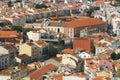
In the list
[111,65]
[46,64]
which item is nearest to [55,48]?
[46,64]

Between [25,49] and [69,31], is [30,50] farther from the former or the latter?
[69,31]

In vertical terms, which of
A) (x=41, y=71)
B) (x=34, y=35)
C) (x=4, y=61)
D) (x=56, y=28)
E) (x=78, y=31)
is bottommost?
(x=78, y=31)

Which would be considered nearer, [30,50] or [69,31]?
[30,50]

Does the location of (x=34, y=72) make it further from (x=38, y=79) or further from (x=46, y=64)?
(x=46, y=64)

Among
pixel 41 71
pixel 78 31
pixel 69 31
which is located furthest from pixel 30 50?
pixel 78 31

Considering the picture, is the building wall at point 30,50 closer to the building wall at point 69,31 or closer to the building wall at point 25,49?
the building wall at point 25,49

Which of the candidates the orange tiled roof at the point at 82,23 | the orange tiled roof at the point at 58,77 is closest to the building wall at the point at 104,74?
the orange tiled roof at the point at 58,77

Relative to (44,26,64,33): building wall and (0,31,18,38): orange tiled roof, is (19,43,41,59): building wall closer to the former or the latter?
(0,31,18,38): orange tiled roof

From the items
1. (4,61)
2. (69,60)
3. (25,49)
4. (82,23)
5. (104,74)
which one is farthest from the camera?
(82,23)
